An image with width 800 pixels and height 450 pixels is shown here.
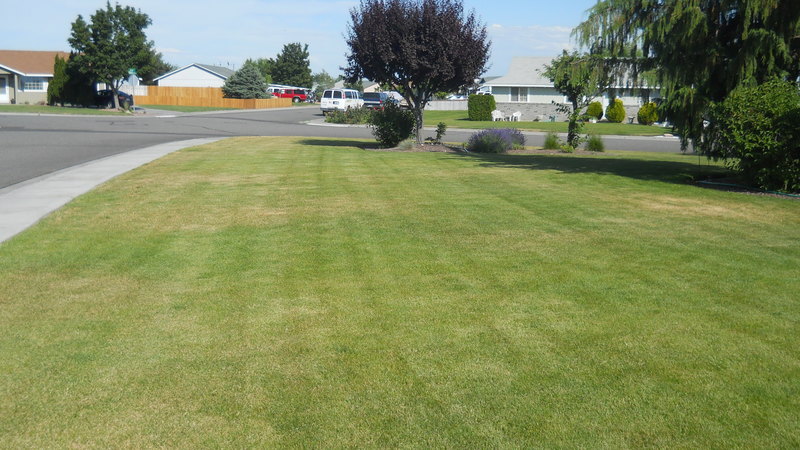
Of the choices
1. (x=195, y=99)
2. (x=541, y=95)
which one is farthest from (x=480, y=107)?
(x=195, y=99)

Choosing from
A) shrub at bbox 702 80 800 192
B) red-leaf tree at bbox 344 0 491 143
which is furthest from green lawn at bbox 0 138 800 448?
red-leaf tree at bbox 344 0 491 143

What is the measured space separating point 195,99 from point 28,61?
1731cm

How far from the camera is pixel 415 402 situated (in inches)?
181

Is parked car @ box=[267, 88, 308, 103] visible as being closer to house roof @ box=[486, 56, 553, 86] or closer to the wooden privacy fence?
the wooden privacy fence

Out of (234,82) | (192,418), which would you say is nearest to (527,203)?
(192,418)

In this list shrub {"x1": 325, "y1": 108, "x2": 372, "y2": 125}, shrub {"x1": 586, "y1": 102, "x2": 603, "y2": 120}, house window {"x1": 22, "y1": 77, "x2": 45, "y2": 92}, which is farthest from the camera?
house window {"x1": 22, "y1": 77, "x2": 45, "y2": 92}

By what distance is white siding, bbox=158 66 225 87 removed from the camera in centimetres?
9438

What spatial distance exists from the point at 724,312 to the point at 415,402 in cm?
323

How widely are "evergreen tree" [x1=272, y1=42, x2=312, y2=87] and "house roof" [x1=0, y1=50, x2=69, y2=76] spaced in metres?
49.5

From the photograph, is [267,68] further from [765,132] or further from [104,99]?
[765,132]

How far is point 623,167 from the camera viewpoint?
19.0m

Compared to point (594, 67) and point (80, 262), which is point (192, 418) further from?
point (594, 67)

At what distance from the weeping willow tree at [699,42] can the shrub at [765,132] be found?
2.63 feet

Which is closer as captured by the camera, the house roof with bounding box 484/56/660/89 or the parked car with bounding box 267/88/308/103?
the house roof with bounding box 484/56/660/89
